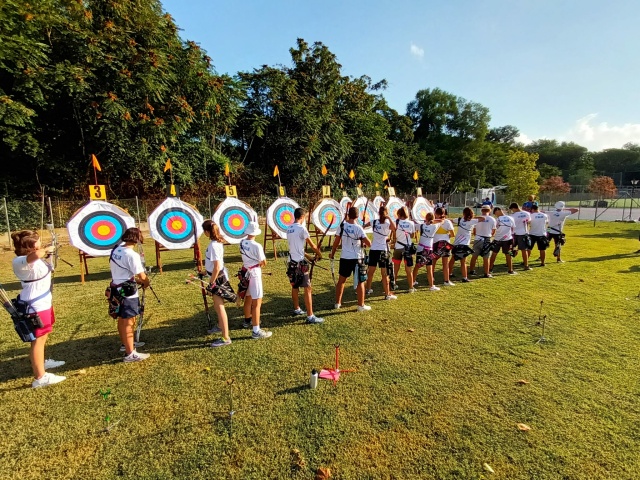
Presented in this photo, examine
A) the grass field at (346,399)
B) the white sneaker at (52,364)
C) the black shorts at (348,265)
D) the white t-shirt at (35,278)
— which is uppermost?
the white t-shirt at (35,278)

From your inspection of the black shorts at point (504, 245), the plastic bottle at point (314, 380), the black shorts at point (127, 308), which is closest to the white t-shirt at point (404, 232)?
the black shorts at point (504, 245)

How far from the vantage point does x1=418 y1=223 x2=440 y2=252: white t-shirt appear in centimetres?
689

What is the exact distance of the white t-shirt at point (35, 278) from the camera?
3.48 m

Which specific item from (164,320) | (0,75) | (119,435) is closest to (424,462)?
(119,435)

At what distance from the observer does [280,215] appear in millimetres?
10422

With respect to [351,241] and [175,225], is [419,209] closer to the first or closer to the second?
[351,241]

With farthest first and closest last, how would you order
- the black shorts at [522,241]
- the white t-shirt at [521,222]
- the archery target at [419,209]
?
the archery target at [419,209] < the black shorts at [522,241] < the white t-shirt at [521,222]

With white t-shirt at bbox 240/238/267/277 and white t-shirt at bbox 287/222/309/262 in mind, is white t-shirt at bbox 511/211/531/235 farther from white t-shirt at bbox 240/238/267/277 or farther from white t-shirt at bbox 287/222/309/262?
white t-shirt at bbox 240/238/267/277

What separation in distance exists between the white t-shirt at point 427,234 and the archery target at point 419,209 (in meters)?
5.42

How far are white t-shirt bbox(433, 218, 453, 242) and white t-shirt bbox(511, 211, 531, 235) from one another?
2843 mm

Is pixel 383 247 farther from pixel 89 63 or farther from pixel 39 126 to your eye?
pixel 39 126

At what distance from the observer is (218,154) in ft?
74.7

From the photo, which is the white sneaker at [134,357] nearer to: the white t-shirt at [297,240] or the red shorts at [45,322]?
the red shorts at [45,322]

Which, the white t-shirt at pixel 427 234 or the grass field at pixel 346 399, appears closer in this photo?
the grass field at pixel 346 399
